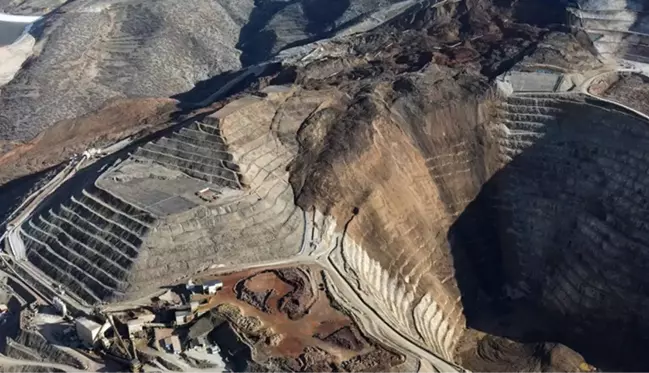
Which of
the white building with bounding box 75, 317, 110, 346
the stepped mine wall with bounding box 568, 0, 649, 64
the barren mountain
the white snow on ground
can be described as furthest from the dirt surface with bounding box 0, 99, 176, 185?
the stepped mine wall with bounding box 568, 0, 649, 64

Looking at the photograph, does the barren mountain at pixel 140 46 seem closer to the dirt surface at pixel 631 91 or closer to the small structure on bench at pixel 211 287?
the dirt surface at pixel 631 91

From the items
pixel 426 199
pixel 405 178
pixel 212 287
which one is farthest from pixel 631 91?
pixel 212 287

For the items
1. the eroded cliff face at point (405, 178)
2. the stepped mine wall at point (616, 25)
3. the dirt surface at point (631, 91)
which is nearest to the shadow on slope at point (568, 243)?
the eroded cliff face at point (405, 178)

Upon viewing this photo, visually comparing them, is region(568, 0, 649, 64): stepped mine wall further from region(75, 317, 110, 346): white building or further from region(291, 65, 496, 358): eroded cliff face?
region(75, 317, 110, 346): white building

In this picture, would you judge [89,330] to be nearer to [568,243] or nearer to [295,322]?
[295,322]

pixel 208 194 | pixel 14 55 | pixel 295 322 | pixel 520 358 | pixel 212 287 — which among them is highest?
pixel 208 194

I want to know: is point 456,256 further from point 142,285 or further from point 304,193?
point 142,285
